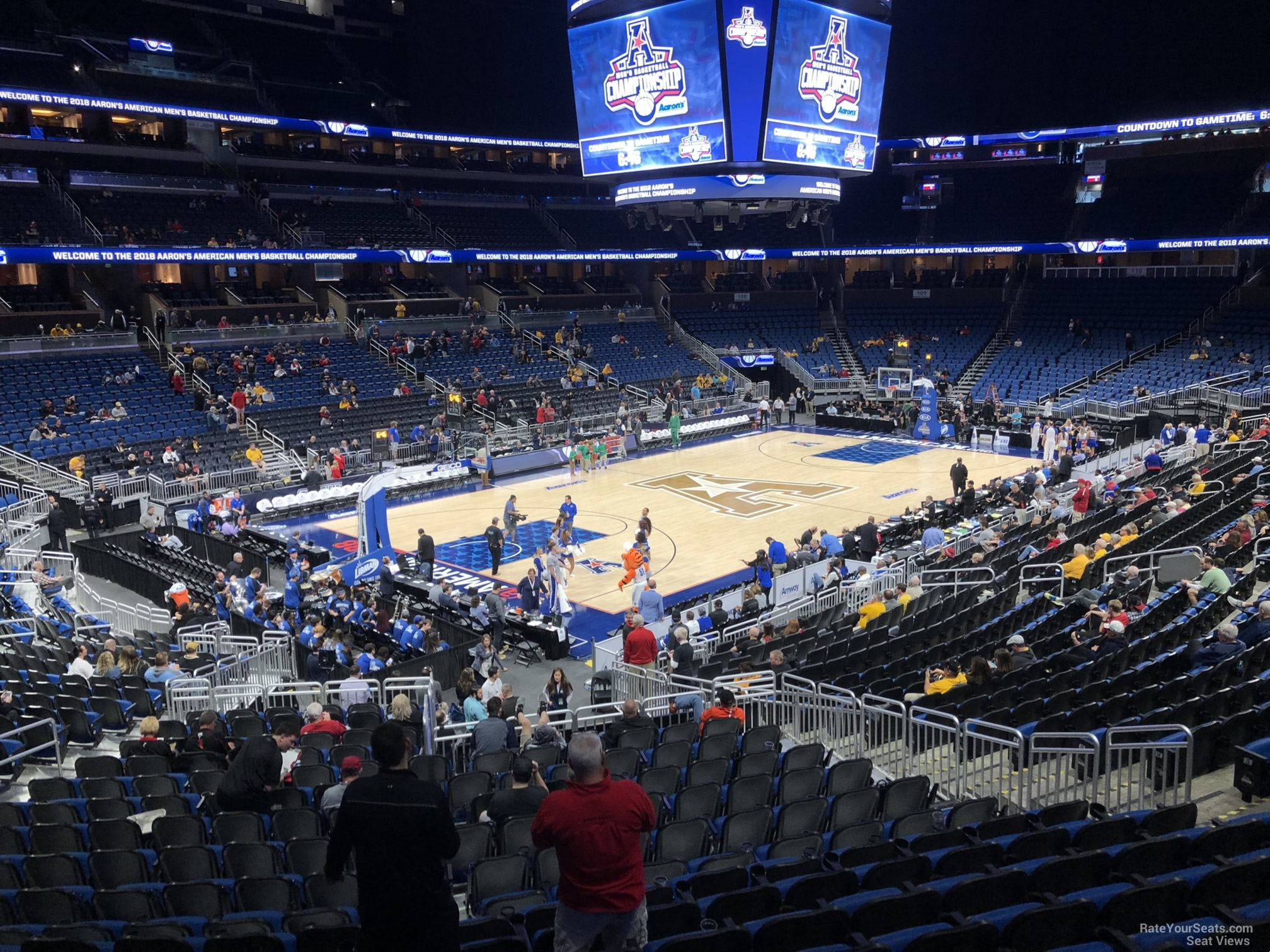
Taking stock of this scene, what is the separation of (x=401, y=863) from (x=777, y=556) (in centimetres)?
1582

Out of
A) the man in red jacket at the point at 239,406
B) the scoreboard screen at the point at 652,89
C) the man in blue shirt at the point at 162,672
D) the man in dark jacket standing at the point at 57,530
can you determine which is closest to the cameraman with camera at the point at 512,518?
the scoreboard screen at the point at 652,89

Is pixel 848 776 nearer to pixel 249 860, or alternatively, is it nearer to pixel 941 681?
pixel 941 681

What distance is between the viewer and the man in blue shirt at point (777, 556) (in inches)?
758

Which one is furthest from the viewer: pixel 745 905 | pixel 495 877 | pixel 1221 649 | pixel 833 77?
pixel 833 77

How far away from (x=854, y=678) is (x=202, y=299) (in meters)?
35.0

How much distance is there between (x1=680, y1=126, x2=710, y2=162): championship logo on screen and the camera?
2466 centimetres

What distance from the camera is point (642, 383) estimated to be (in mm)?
44094

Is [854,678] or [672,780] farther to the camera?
[854,678]

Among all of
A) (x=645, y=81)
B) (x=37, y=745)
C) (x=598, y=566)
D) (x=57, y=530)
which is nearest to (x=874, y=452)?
(x=645, y=81)


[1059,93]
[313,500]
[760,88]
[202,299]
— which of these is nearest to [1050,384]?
[1059,93]

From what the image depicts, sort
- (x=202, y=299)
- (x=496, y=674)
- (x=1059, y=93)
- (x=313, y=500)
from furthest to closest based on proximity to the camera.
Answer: (x=1059, y=93), (x=202, y=299), (x=313, y=500), (x=496, y=674)

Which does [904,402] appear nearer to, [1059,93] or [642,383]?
[642,383]

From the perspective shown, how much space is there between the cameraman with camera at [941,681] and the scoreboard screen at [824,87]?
16.9m

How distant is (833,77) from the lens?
83.4 feet
